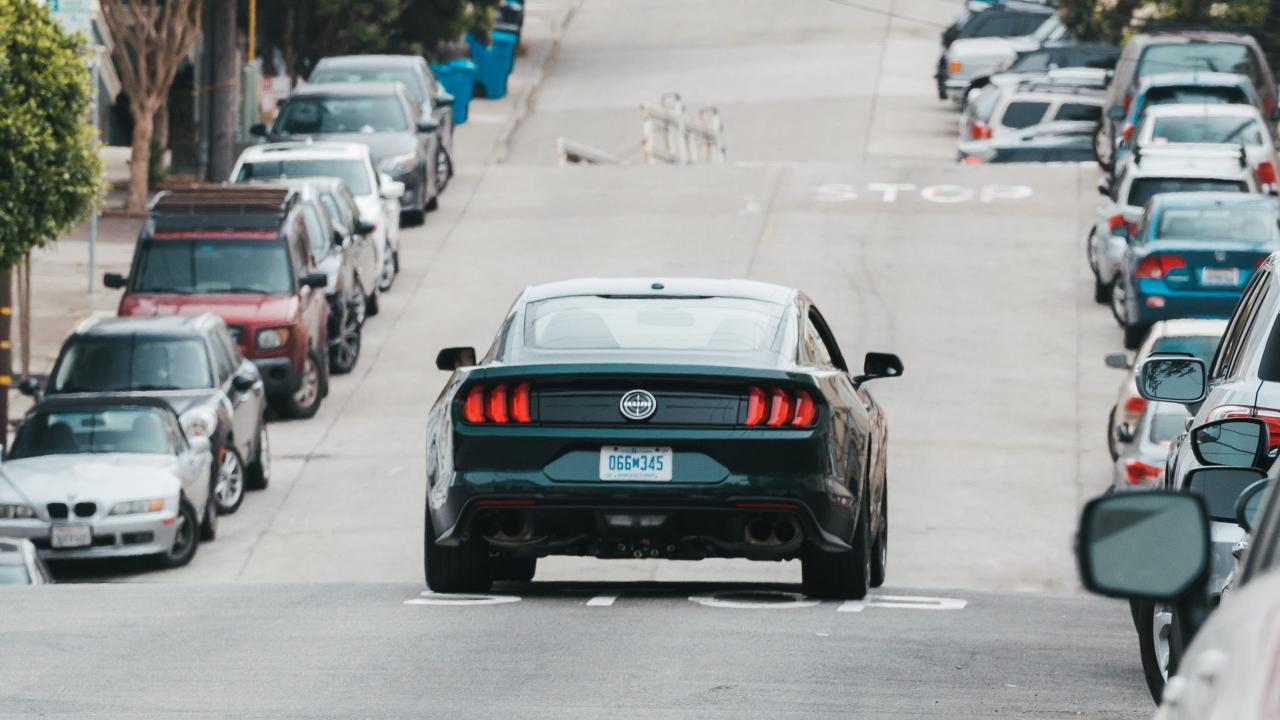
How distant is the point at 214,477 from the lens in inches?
773

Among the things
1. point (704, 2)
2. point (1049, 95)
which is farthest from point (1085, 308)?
point (704, 2)

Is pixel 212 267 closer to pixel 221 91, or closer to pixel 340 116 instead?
pixel 340 116

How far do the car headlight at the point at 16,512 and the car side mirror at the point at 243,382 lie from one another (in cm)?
344

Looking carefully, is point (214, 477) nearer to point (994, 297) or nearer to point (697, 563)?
point (697, 563)

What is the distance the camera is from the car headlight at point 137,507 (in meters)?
18.0

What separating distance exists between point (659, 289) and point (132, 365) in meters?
10.8

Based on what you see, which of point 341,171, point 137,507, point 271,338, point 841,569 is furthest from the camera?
point 341,171

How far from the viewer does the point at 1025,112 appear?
129 feet

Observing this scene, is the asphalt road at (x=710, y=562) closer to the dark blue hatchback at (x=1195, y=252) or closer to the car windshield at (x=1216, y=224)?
the dark blue hatchback at (x=1195, y=252)

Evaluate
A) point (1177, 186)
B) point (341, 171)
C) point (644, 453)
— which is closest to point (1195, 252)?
point (1177, 186)

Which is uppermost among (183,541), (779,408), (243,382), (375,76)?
(779,408)

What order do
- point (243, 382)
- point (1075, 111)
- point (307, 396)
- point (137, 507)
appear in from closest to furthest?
point (137, 507) < point (243, 382) < point (307, 396) < point (1075, 111)

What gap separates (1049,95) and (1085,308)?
11.1 m

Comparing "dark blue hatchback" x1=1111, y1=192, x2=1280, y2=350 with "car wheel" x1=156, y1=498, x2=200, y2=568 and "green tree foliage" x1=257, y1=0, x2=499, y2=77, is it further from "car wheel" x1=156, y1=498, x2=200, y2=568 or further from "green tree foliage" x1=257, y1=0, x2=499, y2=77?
"green tree foliage" x1=257, y1=0, x2=499, y2=77
